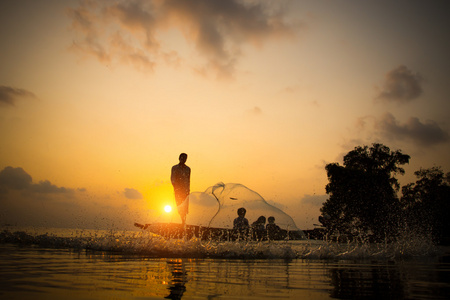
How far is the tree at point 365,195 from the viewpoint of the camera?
3969cm

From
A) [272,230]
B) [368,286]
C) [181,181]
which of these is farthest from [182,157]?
[368,286]

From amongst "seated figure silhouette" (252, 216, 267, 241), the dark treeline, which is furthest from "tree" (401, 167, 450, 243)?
"seated figure silhouette" (252, 216, 267, 241)

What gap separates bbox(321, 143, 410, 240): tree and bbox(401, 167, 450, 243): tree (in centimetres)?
508

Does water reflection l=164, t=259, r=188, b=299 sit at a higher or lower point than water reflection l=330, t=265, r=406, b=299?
higher

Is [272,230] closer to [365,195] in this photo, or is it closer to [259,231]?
[259,231]

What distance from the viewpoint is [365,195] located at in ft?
137

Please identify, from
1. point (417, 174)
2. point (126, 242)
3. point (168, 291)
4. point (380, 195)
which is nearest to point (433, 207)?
point (417, 174)

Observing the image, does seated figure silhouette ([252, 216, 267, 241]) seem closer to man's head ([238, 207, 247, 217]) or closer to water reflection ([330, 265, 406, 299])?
man's head ([238, 207, 247, 217])

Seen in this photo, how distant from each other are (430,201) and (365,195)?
20.4 meters

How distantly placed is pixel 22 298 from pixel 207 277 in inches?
96.2

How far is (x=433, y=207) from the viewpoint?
51.0m

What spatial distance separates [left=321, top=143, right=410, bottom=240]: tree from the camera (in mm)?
39688

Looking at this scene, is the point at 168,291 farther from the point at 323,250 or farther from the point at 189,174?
the point at 189,174

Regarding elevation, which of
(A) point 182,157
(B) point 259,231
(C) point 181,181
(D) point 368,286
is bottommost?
(D) point 368,286
